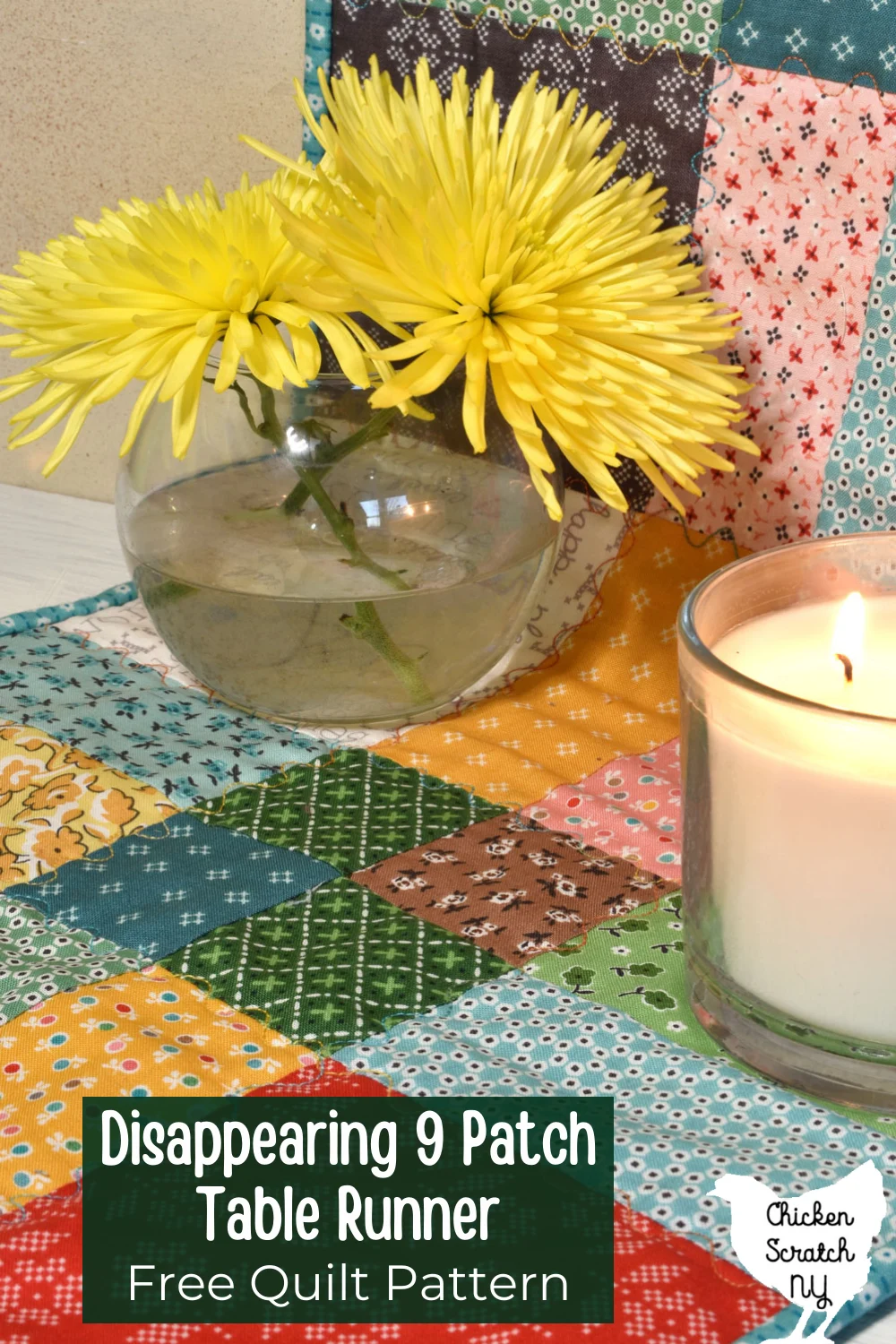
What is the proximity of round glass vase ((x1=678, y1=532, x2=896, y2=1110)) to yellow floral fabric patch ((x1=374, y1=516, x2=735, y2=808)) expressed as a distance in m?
0.16

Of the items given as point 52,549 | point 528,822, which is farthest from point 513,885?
point 52,549

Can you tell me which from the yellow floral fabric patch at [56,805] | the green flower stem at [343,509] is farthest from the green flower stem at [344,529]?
the yellow floral fabric patch at [56,805]

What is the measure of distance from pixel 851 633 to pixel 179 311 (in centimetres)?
25

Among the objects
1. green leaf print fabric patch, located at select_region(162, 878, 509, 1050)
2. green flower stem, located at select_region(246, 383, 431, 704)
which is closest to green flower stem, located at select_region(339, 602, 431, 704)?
green flower stem, located at select_region(246, 383, 431, 704)

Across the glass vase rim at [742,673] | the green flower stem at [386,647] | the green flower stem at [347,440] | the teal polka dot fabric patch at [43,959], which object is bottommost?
the teal polka dot fabric patch at [43,959]

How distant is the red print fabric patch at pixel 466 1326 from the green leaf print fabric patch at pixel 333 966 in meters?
0.10

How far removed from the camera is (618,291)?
514mm

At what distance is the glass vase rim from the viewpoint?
36cm

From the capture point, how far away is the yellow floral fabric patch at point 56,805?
1.71ft

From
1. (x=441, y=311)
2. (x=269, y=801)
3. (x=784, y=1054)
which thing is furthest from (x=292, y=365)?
(x=784, y=1054)

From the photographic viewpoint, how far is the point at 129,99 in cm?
78

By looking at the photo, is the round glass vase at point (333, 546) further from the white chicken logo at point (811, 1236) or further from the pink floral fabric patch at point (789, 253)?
the white chicken logo at point (811, 1236)

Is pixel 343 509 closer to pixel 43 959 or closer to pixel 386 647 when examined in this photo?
pixel 386 647

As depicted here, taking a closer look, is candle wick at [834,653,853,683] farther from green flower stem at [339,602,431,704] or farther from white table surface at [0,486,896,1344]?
white table surface at [0,486,896,1344]
